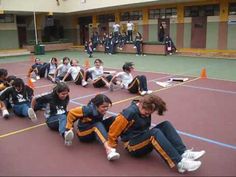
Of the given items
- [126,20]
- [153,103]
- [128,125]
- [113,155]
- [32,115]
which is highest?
[126,20]

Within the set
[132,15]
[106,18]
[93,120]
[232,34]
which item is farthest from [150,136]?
[106,18]

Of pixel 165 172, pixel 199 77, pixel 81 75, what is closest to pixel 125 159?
pixel 165 172

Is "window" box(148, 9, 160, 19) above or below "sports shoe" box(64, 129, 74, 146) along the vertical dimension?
above

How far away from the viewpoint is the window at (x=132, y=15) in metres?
20.6

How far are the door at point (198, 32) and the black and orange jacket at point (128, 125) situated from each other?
1548 centimetres

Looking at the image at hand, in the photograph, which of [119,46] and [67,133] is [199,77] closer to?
[67,133]

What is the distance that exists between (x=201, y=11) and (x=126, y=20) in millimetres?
6124

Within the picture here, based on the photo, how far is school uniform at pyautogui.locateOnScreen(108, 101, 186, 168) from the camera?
317cm

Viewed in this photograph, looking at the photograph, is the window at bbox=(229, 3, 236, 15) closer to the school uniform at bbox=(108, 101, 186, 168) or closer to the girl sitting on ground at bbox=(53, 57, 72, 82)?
the girl sitting on ground at bbox=(53, 57, 72, 82)

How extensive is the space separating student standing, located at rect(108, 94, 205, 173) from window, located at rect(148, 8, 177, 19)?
A: 645 inches

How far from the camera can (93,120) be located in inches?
153

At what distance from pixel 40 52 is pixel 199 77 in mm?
13779

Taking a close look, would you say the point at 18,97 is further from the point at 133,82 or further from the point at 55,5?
the point at 55,5

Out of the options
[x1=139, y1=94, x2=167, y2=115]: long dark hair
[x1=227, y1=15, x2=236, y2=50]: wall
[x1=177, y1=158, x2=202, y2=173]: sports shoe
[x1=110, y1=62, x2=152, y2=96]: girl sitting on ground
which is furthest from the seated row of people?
[x1=227, y1=15, x2=236, y2=50]: wall
